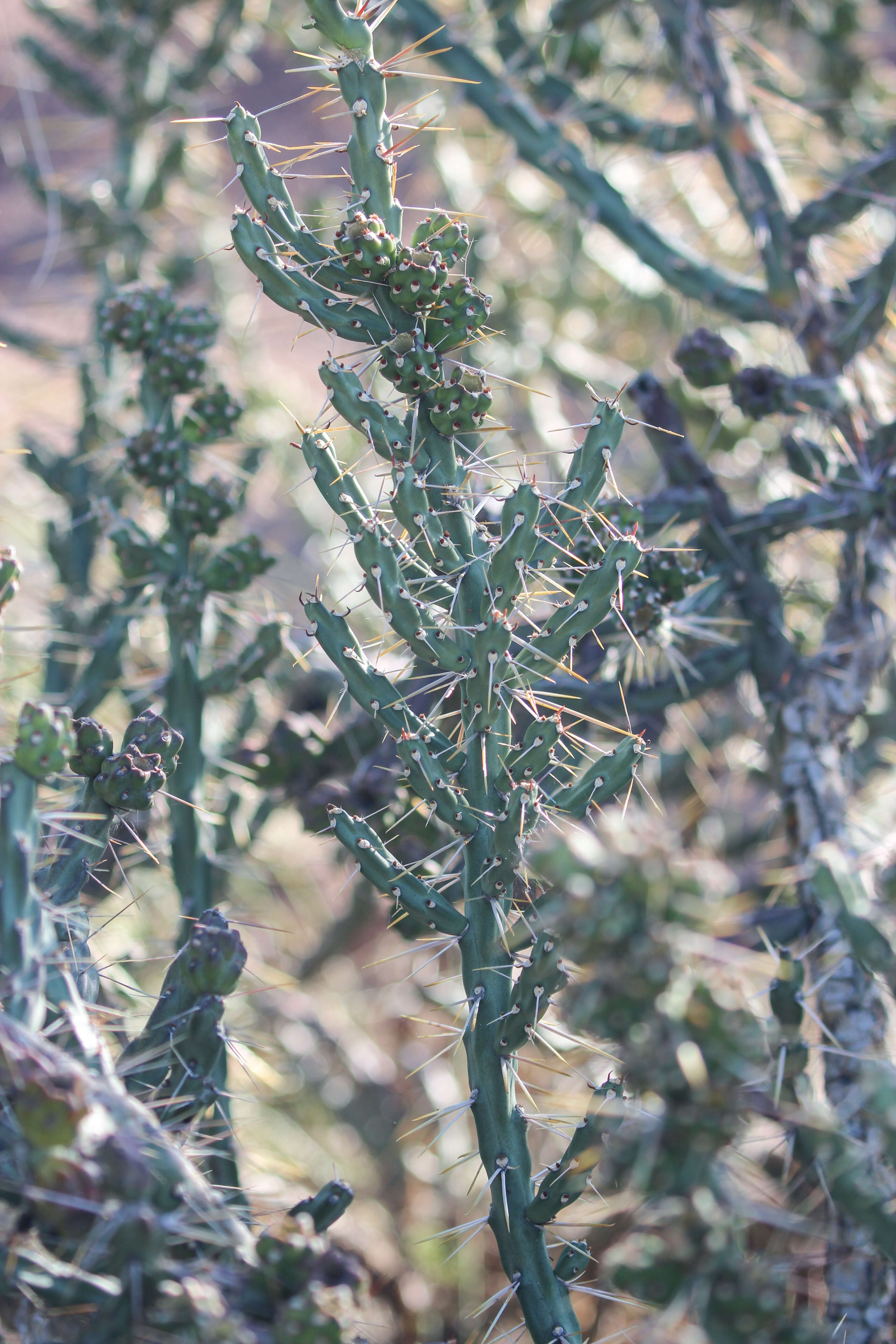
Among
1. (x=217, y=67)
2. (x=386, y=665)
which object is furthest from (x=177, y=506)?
(x=217, y=67)

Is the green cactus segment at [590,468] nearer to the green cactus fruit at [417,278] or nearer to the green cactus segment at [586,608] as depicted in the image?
the green cactus segment at [586,608]

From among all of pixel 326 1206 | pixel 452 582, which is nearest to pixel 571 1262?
pixel 326 1206

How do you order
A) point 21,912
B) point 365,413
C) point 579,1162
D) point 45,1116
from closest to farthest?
point 45,1116
point 21,912
point 579,1162
point 365,413

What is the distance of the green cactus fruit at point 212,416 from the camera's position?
238 centimetres

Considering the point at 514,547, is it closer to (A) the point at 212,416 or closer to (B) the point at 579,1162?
(B) the point at 579,1162

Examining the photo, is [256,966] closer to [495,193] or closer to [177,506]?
[177,506]

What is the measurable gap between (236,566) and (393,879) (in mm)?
1009

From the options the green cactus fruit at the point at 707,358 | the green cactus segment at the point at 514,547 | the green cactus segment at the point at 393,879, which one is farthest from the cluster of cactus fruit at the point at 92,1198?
the green cactus fruit at the point at 707,358

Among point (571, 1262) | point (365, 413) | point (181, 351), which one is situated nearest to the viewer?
point (571, 1262)

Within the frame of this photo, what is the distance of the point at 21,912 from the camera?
4.51 ft

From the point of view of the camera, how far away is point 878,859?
216 centimetres

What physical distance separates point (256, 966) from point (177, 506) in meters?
1.47

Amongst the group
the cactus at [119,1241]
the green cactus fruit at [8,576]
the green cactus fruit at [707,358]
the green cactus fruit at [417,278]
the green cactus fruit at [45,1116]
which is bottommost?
the cactus at [119,1241]

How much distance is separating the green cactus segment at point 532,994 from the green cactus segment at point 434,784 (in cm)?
23
